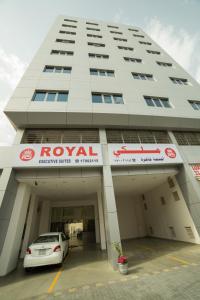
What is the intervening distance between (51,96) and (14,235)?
28.2 feet

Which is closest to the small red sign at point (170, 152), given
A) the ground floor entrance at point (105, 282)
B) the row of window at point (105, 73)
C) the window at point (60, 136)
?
the window at point (60, 136)

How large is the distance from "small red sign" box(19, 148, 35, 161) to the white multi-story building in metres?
0.05

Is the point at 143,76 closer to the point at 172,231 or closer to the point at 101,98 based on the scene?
the point at 101,98

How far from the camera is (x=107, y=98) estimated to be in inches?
417

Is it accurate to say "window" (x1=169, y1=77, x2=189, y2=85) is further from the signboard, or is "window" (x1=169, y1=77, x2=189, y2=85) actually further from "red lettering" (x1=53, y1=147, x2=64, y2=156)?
"red lettering" (x1=53, y1=147, x2=64, y2=156)

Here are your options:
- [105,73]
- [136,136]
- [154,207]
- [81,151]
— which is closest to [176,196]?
[154,207]

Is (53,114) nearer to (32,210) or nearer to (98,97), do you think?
(98,97)

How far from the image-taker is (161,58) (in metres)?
17.1

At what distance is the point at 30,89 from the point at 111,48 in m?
11.7

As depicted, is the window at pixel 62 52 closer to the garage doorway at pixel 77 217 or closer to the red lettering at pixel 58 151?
the red lettering at pixel 58 151

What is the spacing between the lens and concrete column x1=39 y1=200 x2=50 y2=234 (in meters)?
12.2

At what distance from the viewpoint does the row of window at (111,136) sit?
9.14 metres

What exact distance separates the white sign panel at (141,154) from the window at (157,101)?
3.88 meters

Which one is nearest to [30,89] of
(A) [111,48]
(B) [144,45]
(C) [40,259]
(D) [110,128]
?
(D) [110,128]
